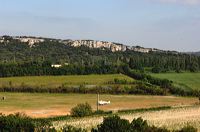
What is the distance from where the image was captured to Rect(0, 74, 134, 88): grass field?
108 m

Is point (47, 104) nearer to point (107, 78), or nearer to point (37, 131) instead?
point (107, 78)

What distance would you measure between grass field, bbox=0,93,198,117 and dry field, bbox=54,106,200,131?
1632cm

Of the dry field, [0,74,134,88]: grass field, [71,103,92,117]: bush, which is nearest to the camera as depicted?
the dry field

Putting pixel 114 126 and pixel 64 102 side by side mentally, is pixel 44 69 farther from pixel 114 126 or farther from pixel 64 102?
pixel 114 126

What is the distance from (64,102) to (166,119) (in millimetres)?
36533

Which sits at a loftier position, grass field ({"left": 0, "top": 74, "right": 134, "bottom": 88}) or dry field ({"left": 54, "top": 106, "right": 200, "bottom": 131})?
dry field ({"left": 54, "top": 106, "right": 200, "bottom": 131})

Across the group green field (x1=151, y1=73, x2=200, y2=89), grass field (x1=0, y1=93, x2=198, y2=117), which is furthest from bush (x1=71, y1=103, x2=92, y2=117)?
green field (x1=151, y1=73, x2=200, y2=89)

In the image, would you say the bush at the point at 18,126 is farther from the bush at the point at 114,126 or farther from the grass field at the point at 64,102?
the grass field at the point at 64,102

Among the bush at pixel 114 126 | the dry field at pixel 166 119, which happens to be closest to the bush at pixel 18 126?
the bush at pixel 114 126

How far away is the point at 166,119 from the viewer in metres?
49.2

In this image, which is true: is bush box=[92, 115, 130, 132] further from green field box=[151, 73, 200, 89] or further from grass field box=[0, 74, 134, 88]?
grass field box=[0, 74, 134, 88]

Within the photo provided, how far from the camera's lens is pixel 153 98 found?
90.7m

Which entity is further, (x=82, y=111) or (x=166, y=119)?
(x=82, y=111)

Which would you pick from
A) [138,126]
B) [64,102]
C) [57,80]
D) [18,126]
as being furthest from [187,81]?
[18,126]
